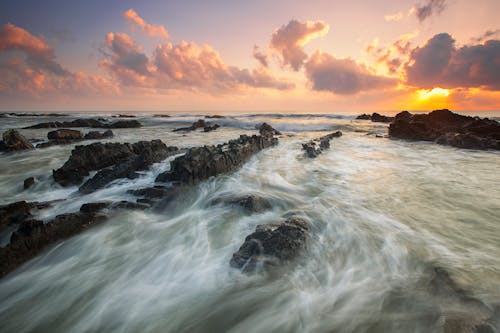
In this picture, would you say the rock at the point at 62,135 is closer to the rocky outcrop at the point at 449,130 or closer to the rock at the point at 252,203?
the rock at the point at 252,203

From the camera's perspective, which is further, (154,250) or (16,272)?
(154,250)

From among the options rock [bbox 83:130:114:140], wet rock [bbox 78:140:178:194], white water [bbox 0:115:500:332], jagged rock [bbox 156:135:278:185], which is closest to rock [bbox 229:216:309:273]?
white water [bbox 0:115:500:332]

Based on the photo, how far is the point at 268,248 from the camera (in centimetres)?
349

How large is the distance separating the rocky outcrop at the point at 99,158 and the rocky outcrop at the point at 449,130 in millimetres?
16090

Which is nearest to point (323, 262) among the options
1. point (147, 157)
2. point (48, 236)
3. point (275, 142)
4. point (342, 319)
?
point (342, 319)

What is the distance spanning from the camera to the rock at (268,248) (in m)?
3.39

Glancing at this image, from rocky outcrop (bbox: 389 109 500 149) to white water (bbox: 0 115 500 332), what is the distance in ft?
29.5

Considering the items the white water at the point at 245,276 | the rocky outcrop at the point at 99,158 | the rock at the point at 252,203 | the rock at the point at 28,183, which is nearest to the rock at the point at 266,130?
the rocky outcrop at the point at 99,158

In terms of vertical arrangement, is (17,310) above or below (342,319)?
below

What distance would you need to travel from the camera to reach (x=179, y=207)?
5.62m

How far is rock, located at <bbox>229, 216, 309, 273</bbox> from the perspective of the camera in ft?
11.1

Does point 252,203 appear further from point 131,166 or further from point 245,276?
point 131,166

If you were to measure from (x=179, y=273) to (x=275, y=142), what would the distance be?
12859mm

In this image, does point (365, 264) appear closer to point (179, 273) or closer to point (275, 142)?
point (179, 273)
